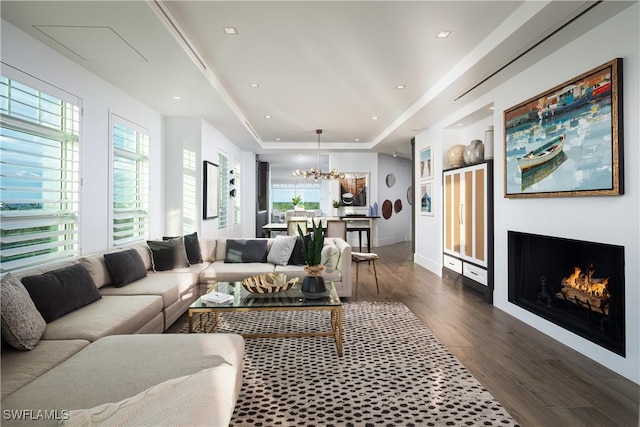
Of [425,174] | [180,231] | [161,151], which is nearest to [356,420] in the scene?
[180,231]

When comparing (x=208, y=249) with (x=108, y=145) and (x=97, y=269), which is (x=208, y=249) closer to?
(x=97, y=269)

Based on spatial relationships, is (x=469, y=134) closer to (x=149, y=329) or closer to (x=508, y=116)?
(x=508, y=116)

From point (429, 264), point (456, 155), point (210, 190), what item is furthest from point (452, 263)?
point (210, 190)

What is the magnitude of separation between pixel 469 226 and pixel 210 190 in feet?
13.9

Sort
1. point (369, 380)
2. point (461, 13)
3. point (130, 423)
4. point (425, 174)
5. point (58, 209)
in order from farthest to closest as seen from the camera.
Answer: point (425, 174) < point (58, 209) < point (461, 13) < point (369, 380) < point (130, 423)

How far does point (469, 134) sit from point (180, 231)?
4.87 meters

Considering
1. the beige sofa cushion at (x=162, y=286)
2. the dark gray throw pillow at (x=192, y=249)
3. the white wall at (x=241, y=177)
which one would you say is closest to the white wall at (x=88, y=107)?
the beige sofa cushion at (x=162, y=286)

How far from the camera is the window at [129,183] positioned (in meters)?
3.92

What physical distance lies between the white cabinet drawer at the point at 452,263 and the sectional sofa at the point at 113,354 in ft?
12.1

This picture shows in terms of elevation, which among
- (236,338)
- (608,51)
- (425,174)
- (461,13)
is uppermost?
(461,13)

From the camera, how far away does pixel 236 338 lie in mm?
2018

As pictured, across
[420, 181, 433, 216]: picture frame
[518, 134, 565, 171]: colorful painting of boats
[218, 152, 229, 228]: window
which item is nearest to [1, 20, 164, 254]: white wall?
[218, 152, 229, 228]: window

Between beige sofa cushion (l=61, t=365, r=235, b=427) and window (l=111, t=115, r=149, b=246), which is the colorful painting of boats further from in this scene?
window (l=111, t=115, r=149, b=246)

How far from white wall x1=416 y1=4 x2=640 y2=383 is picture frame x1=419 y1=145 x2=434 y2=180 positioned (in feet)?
6.97
